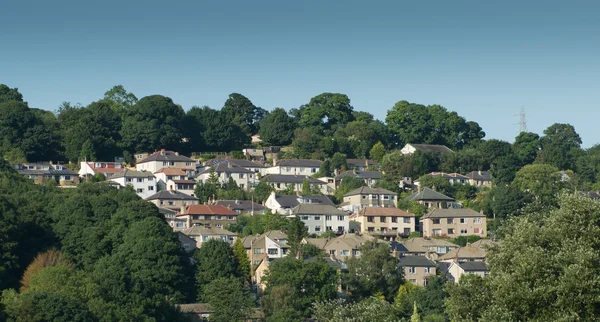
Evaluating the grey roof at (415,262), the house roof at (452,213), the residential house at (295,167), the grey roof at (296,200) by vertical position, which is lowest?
the grey roof at (415,262)

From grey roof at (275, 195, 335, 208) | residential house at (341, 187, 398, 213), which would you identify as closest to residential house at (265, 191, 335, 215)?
grey roof at (275, 195, 335, 208)

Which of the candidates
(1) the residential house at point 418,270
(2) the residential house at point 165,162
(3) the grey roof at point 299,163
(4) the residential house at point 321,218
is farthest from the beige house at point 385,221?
(2) the residential house at point 165,162

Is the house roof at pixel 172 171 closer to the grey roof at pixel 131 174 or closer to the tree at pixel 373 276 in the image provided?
the grey roof at pixel 131 174

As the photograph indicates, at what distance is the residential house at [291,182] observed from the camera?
107125 mm

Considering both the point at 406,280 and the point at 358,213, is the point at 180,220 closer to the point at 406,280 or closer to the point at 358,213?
the point at 358,213

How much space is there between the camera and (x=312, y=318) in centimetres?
7150

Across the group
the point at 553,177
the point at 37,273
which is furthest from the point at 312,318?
the point at 553,177

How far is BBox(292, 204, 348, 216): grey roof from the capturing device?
95.9 meters

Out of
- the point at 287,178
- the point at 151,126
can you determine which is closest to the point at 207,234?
the point at 287,178

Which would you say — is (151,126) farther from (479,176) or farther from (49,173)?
(479,176)

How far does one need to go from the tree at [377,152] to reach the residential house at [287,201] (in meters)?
19.8

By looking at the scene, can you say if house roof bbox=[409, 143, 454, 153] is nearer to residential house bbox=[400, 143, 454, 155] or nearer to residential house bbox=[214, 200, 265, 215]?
residential house bbox=[400, 143, 454, 155]

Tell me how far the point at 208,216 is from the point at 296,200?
8.35 meters

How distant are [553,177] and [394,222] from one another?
17827 mm
